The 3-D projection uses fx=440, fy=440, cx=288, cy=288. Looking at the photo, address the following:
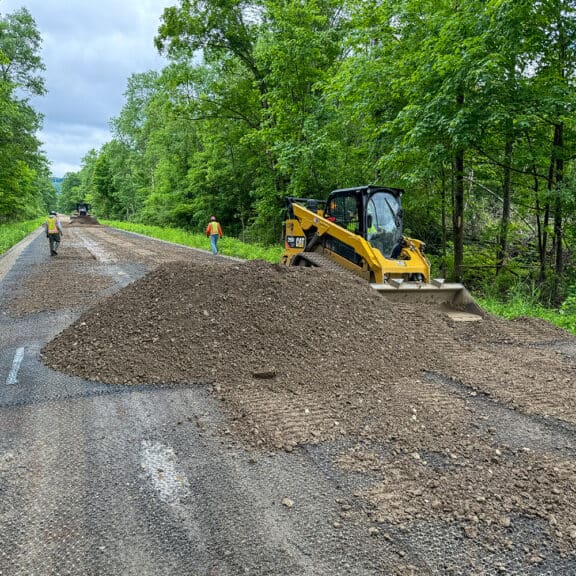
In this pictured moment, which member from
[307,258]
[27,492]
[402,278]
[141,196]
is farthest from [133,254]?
[141,196]

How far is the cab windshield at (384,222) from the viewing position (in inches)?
356

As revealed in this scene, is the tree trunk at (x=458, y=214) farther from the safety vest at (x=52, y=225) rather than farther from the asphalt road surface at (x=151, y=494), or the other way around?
the safety vest at (x=52, y=225)

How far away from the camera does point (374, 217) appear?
9.11 metres

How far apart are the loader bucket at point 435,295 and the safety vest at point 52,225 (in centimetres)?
1475

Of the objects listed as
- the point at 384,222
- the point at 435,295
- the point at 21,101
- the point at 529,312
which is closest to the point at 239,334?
the point at 435,295

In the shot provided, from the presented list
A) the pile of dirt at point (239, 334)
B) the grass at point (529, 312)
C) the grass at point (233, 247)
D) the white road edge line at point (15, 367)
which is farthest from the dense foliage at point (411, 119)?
the white road edge line at point (15, 367)

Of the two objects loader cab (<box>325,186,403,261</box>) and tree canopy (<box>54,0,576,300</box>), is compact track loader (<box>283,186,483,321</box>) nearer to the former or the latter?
loader cab (<box>325,186,403,261</box>)

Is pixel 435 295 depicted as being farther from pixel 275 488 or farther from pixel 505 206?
pixel 505 206

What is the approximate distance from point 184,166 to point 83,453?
111 ft

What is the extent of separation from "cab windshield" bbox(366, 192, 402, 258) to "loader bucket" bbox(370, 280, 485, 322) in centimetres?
119

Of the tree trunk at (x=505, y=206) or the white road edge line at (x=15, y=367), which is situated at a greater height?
the tree trunk at (x=505, y=206)

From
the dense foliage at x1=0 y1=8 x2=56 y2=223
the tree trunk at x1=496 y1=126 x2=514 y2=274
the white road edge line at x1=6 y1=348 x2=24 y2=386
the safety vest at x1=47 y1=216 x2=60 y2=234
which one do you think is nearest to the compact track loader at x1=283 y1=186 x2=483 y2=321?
the tree trunk at x1=496 y1=126 x2=514 y2=274

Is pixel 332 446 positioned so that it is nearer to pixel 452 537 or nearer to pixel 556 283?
pixel 452 537

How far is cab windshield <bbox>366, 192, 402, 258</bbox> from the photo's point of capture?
9055 millimetres
